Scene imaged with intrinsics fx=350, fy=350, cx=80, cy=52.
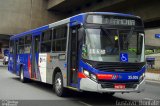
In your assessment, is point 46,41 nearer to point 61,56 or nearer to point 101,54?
point 61,56

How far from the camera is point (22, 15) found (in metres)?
51.3

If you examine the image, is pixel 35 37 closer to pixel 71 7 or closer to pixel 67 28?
pixel 67 28

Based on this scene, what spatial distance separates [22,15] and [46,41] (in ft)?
122

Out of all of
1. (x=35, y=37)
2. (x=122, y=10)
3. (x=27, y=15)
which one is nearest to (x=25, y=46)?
(x=35, y=37)

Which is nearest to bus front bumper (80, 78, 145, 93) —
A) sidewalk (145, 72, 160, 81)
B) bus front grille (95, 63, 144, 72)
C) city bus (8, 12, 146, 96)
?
city bus (8, 12, 146, 96)

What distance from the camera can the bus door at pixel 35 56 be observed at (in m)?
16.4

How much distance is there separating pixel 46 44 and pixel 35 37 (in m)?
1.91

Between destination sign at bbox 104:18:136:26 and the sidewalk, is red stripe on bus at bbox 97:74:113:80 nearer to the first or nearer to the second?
destination sign at bbox 104:18:136:26

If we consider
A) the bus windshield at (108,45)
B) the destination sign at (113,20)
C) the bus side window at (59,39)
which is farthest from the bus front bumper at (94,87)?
the bus side window at (59,39)

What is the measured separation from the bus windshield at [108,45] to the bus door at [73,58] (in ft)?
2.42

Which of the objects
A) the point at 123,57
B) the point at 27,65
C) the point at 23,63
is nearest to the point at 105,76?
the point at 123,57

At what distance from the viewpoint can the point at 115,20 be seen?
455 inches

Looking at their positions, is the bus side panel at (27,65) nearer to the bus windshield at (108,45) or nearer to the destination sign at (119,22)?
the bus windshield at (108,45)

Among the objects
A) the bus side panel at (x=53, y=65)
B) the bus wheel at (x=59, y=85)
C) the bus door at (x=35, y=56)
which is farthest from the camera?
the bus door at (x=35, y=56)
